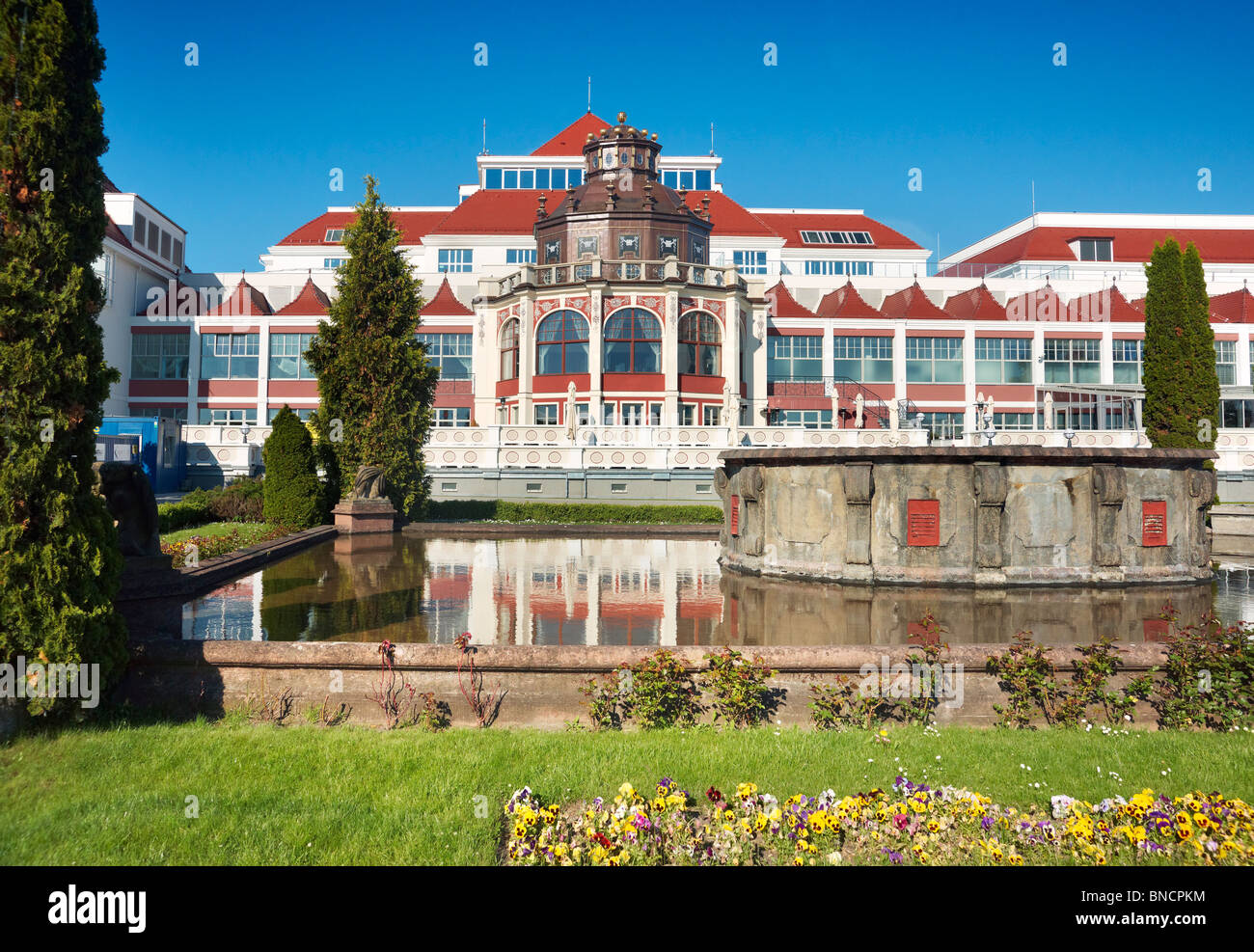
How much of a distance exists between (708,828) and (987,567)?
754cm

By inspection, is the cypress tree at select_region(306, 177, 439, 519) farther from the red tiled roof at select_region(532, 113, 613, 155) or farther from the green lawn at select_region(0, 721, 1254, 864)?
the red tiled roof at select_region(532, 113, 613, 155)

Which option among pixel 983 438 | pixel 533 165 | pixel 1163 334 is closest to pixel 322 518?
pixel 983 438

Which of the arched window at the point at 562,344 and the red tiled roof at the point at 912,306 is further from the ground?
the red tiled roof at the point at 912,306

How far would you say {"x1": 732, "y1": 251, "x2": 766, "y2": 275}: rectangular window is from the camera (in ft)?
209

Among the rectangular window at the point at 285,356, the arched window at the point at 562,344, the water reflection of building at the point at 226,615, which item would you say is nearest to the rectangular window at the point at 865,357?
the arched window at the point at 562,344

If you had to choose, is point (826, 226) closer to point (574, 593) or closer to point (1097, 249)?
point (1097, 249)

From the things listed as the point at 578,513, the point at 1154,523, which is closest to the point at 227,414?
the point at 578,513

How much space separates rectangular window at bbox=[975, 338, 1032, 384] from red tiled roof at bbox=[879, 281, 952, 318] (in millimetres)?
3184

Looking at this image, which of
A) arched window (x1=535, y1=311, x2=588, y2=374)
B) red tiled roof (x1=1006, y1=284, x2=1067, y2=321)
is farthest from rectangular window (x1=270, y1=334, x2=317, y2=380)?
red tiled roof (x1=1006, y1=284, x2=1067, y2=321)

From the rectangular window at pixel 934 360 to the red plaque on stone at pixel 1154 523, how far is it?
4163cm

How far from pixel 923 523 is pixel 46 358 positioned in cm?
974

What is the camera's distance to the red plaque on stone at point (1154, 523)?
11242 mm

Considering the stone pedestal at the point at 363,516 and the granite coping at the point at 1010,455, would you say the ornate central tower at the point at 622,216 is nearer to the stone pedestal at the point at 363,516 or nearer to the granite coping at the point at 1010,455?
the stone pedestal at the point at 363,516

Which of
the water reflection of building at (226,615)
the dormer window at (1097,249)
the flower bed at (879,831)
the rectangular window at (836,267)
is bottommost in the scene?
the flower bed at (879,831)
